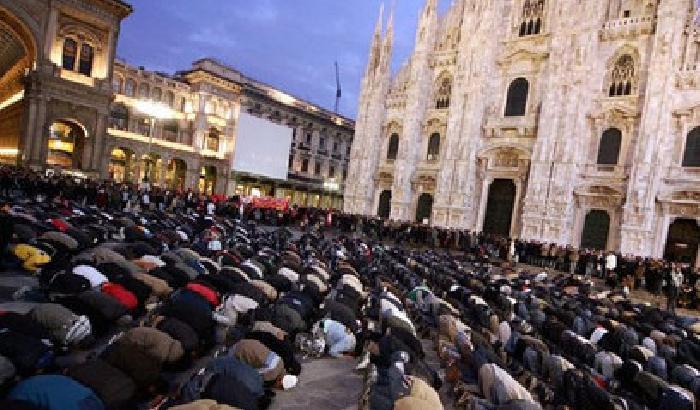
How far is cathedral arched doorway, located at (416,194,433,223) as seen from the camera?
112ft

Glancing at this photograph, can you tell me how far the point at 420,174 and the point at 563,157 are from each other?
421 inches

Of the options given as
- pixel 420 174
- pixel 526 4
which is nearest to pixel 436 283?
pixel 420 174

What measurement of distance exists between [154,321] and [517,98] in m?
28.9

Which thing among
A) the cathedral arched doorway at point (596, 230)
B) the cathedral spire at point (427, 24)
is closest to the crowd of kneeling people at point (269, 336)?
the cathedral arched doorway at point (596, 230)

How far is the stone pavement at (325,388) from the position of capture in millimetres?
6273

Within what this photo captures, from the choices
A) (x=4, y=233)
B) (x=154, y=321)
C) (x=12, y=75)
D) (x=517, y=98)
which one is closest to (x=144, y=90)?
(x=12, y=75)

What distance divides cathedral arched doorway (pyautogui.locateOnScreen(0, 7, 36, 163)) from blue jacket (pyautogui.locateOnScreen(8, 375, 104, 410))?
98.3ft

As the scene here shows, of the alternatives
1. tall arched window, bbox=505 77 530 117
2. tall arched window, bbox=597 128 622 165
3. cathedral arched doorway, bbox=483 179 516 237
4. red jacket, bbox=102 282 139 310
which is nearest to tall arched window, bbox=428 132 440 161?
cathedral arched doorway, bbox=483 179 516 237

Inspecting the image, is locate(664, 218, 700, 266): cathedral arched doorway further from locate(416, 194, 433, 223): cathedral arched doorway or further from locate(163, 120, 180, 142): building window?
locate(163, 120, 180, 142): building window

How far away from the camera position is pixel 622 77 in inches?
1030

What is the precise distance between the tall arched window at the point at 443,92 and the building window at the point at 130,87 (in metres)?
24.3

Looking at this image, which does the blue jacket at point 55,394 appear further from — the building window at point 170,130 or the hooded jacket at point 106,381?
the building window at point 170,130

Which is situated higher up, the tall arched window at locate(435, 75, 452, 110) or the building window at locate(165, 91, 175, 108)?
the tall arched window at locate(435, 75, 452, 110)

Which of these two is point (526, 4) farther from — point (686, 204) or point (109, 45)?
point (109, 45)
